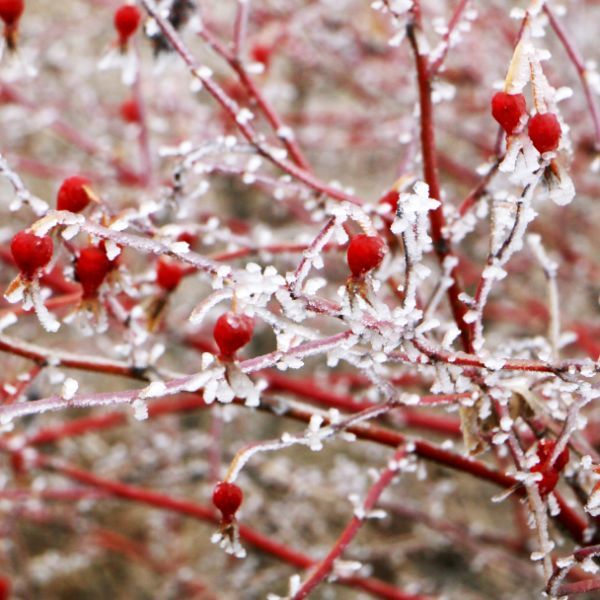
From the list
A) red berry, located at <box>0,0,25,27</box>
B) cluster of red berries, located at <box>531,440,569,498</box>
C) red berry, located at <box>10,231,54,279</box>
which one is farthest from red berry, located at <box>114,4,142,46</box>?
cluster of red berries, located at <box>531,440,569,498</box>

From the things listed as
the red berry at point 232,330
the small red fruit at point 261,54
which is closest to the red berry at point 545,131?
the red berry at point 232,330

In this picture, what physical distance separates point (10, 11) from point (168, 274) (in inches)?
11.5

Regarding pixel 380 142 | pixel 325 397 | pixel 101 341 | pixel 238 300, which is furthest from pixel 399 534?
pixel 238 300

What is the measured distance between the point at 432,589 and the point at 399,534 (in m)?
0.13

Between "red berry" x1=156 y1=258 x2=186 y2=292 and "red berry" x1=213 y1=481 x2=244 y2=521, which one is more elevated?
"red berry" x1=156 y1=258 x2=186 y2=292

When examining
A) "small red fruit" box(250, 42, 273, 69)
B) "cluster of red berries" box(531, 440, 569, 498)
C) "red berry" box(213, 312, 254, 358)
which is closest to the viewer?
"red berry" box(213, 312, 254, 358)

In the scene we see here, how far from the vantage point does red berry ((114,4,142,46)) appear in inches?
32.7

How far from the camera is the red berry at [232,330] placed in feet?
1.75

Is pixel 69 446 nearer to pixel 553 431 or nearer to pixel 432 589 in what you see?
pixel 432 589

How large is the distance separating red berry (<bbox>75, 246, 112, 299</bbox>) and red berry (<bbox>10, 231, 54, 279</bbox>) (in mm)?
76

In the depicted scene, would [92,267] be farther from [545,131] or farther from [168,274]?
[545,131]

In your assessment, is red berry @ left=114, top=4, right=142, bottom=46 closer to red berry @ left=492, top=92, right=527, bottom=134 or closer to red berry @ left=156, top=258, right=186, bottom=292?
red berry @ left=156, top=258, right=186, bottom=292

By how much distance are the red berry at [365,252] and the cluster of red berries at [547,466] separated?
21cm

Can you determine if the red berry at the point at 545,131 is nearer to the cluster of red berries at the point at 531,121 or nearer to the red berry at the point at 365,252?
the cluster of red berries at the point at 531,121
